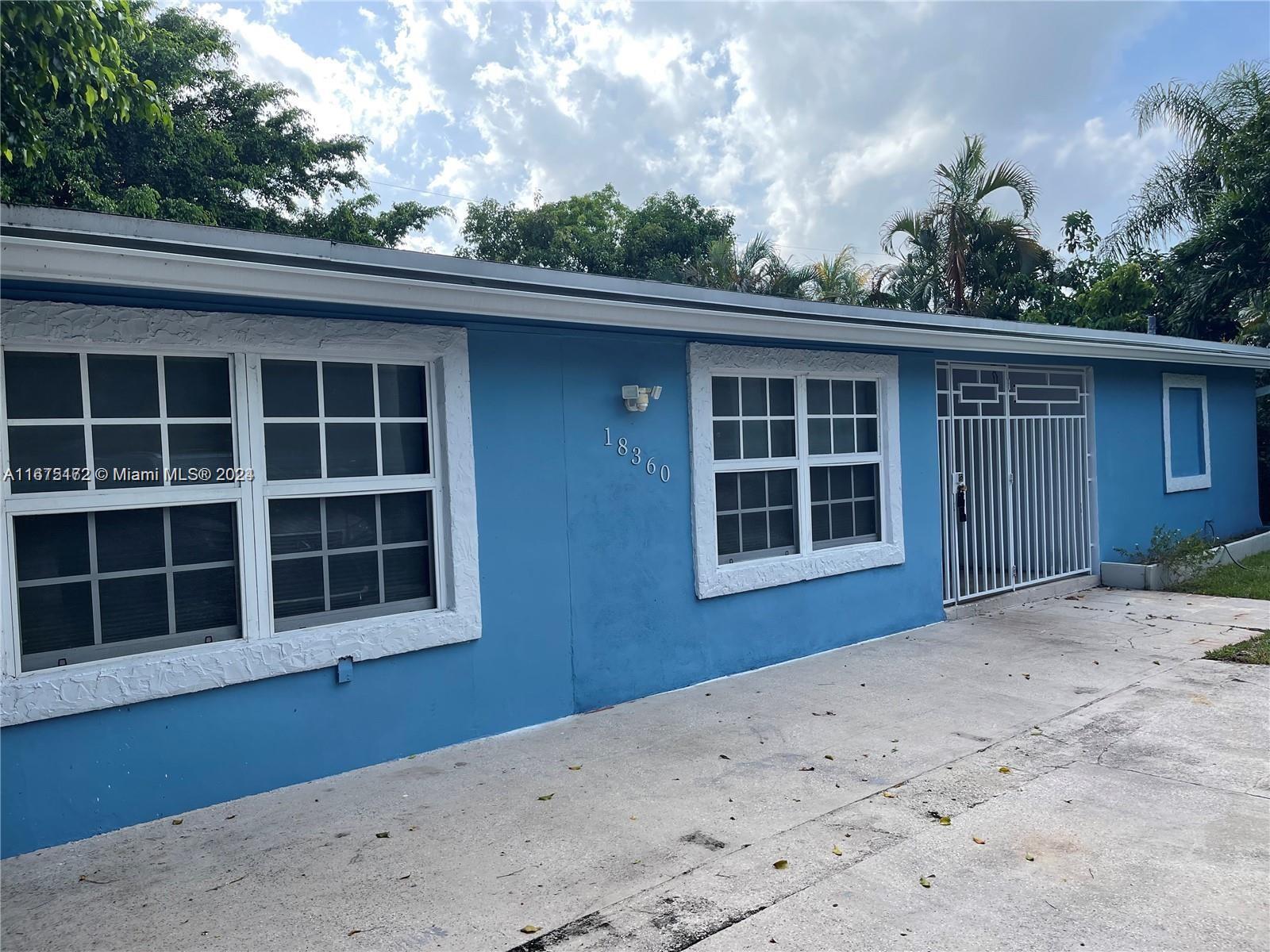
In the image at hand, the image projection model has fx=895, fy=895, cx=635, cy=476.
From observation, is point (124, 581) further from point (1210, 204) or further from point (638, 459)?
point (1210, 204)

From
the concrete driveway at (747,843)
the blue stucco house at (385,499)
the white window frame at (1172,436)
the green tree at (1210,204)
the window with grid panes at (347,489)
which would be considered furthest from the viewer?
the green tree at (1210,204)

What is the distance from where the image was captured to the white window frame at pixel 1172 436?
11.8 meters

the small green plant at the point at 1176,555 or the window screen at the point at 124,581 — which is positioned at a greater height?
the window screen at the point at 124,581

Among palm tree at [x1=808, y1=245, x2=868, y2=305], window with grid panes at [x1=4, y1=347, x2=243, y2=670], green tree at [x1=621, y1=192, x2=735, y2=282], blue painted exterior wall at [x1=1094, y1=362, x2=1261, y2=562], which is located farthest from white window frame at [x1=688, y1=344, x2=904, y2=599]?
green tree at [x1=621, y1=192, x2=735, y2=282]

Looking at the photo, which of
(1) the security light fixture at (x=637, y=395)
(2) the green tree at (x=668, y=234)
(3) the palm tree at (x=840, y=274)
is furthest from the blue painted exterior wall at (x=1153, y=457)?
(2) the green tree at (x=668, y=234)

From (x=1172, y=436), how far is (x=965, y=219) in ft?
26.4

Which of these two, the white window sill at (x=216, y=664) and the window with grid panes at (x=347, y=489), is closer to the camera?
the white window sill at (x=216, y=664)

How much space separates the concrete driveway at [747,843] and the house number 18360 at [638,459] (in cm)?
163

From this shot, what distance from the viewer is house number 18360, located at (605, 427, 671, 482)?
6207 millimetres

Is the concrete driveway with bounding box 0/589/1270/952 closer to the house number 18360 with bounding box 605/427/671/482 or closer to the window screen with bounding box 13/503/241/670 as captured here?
the window screen with bounding box 13/503/241/670

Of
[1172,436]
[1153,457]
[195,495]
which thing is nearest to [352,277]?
[195,495]

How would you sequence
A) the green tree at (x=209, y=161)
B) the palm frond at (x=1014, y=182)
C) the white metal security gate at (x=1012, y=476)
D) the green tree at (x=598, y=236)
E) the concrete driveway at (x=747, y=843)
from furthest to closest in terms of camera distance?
the green tree at (x=598, y=236), the palm frond at (x=1014, y=182), the green tree at (x=209, y=161), the white metal security gate at (x=1012, y=476), the concrete driveway at (x=747, y=843)

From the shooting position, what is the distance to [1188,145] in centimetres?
1817

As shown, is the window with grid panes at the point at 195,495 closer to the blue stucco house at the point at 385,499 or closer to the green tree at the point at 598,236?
the blue stucco house at the point at 385,499
